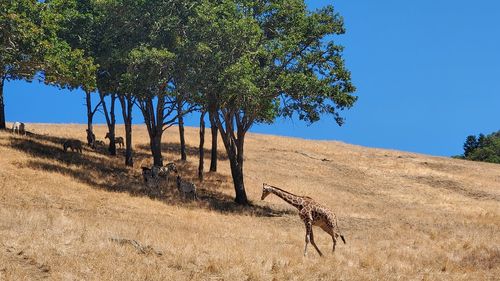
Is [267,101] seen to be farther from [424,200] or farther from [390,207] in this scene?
[424,200]

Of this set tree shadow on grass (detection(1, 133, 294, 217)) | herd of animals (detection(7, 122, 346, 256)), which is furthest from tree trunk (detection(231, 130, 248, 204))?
herd of animals (detection(7, 122, 346, 256))

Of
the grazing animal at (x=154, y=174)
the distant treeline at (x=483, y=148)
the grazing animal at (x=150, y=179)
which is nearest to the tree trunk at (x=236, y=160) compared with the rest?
the grazing animal at (x=154, y=174)

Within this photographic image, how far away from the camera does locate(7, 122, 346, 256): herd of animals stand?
23609mm

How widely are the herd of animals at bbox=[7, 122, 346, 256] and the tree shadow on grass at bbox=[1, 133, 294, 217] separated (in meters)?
0.63

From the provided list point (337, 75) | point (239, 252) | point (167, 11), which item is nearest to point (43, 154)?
point (167, 11)

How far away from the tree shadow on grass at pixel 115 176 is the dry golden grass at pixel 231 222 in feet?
0.57

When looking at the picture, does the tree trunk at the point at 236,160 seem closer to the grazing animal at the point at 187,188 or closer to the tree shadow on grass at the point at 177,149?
the grazing animal at the point at 187,188

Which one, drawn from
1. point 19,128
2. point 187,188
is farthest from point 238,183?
point 19,128

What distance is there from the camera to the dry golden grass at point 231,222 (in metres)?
17.5

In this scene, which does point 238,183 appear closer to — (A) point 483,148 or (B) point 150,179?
(B) point 150,179

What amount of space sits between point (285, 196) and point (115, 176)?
18.6 meters

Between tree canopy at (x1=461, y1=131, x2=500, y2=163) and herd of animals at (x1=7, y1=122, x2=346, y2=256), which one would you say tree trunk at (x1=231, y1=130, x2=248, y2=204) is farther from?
tree canopy at (x1=461, y1=131, x2=500, y2=163)

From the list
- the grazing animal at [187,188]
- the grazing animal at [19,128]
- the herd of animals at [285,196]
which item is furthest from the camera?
the grazing animal at [19,128]

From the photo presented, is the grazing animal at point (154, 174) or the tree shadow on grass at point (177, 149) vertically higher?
the tree shadow on grass at point (177, 149)
